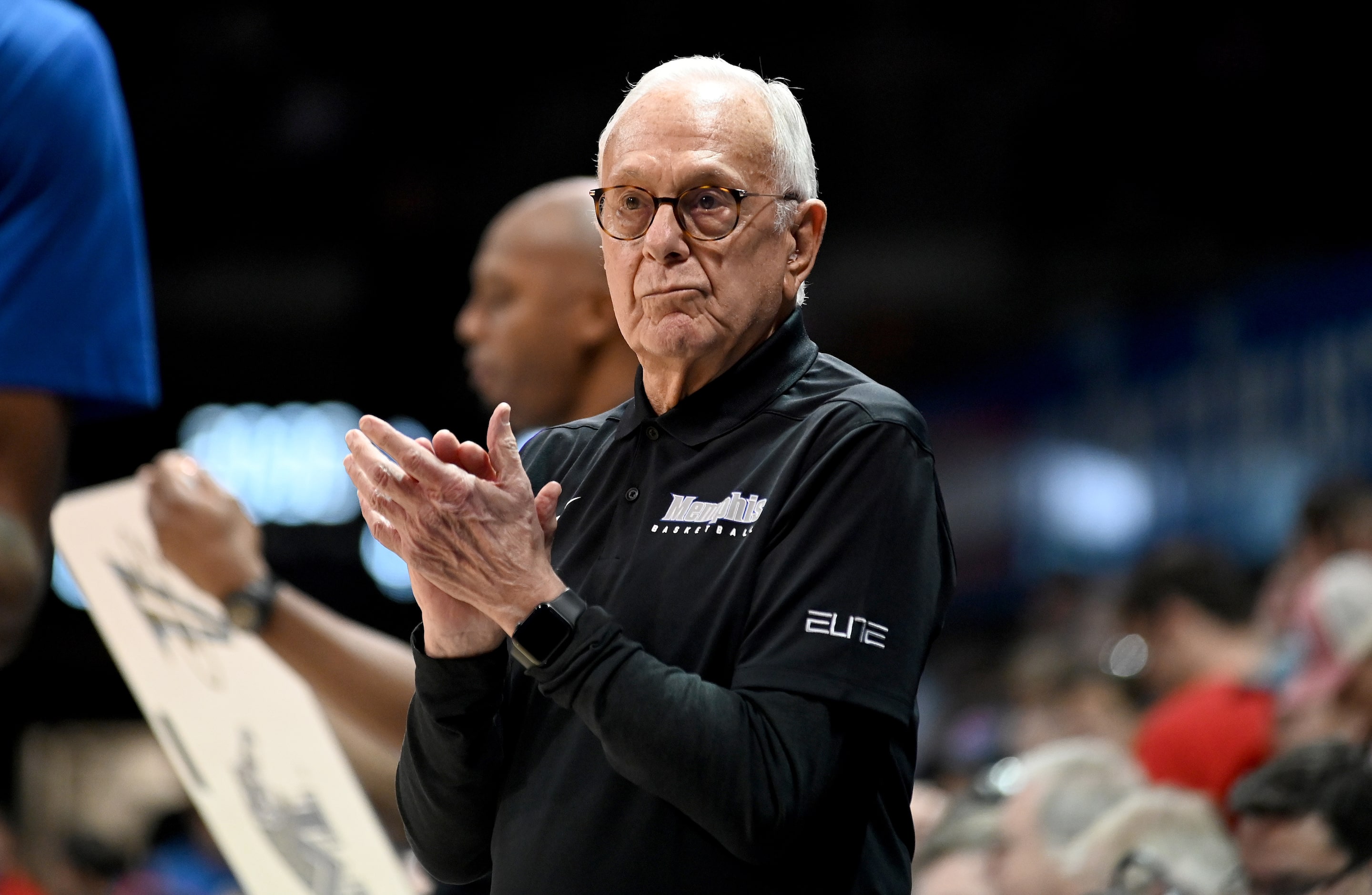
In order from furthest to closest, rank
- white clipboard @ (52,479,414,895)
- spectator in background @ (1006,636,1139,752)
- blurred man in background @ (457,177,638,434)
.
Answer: spectator in background @ (1006,636,1139,752) < blurred man in background @ (457,177,638,434) < white clipboard @ (52,479,414,895)

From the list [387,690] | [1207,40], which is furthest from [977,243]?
[387,690]

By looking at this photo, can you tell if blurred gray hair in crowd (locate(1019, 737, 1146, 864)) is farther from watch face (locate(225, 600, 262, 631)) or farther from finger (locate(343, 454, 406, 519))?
finger (locate(343, 454, 406, 519))

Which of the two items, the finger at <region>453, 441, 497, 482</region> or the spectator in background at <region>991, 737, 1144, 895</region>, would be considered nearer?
the finger at <region>453, 441, 497, 482</region>

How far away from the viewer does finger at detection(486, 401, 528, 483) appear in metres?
1.42

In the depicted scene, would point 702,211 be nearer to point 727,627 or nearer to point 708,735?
point 727,627

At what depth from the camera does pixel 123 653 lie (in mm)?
2238

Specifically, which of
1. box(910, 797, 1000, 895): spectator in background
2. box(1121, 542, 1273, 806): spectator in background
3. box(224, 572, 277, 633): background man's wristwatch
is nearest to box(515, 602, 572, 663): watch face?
box(224, 572, 277, 633): background man's wristwatch

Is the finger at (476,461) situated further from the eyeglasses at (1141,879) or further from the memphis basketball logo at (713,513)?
the eyeglasses at (1141,879)

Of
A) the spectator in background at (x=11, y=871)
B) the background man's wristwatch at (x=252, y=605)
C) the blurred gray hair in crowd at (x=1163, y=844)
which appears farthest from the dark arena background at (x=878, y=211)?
the background man's wristwatch at (x=252, y=605)

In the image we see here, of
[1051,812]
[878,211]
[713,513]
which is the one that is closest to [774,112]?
[713,513]

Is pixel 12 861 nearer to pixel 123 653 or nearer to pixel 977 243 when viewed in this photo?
pixel 123 653

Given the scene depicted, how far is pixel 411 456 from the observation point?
138 centimetres

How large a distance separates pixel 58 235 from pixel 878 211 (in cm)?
1002

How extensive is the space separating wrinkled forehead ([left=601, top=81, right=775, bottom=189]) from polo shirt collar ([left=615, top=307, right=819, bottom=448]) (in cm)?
17
